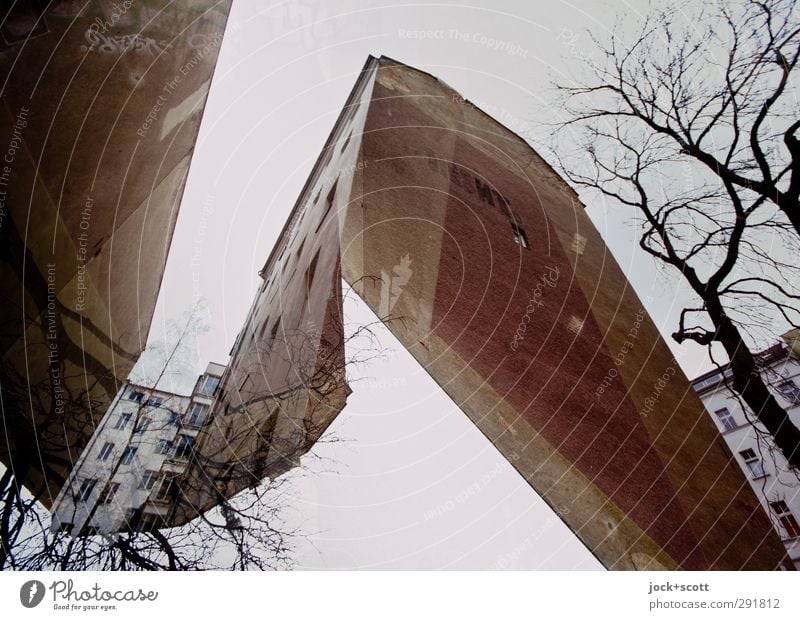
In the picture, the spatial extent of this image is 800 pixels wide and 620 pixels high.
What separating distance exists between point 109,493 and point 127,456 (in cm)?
47

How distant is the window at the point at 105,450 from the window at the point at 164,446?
51 centimetres

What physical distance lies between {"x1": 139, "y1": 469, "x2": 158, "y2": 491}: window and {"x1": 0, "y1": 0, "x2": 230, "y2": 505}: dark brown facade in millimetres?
758

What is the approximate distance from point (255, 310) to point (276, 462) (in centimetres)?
564

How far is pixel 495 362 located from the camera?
4.91 m

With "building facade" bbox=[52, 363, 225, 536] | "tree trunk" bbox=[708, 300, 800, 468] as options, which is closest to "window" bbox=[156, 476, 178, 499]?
"building facade" bbox=[52, 363, 225, 536]

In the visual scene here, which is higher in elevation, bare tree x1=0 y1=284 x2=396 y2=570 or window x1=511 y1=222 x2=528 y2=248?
window x1=511 y1=222 x2=528 y2=248

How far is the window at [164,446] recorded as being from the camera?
198 inches

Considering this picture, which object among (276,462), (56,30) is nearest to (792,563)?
(276,462)

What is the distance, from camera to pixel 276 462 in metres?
4.72

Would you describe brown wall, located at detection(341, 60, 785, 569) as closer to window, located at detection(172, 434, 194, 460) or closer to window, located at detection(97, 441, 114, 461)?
window, located at detection(172, 434, 194, 460)

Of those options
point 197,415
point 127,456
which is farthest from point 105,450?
point 197,415
